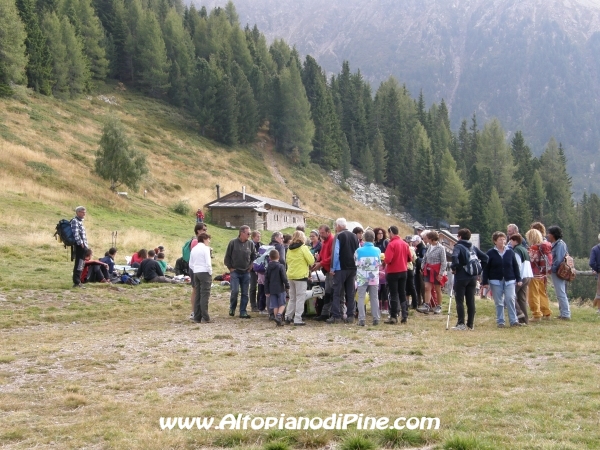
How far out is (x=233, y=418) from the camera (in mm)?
5941

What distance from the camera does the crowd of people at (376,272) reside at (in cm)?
1270

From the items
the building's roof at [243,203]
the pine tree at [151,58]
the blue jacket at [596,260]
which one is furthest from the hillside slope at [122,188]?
the blue jacket at [596,260]

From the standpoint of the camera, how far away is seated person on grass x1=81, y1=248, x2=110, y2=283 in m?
18.3

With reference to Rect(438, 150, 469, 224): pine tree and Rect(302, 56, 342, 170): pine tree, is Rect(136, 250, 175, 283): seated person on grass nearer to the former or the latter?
Rect(438, 150, 469, 224): pine tree

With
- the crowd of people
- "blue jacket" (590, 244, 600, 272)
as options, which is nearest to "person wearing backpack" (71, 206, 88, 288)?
the crowd of people

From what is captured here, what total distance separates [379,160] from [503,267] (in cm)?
9108

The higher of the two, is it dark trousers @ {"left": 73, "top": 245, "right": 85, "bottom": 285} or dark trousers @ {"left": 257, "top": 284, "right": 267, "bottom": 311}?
dark trousers @ {"left": 73, "top": 245, "right": 85, "bottom": 285}

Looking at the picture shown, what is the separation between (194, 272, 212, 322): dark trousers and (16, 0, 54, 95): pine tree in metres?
63.5

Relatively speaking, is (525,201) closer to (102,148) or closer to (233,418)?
(102,148)

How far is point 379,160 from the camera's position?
102500 mm

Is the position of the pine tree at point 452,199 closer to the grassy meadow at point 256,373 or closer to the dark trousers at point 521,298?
the grassy meadow at point 256,373

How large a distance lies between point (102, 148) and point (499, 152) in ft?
256

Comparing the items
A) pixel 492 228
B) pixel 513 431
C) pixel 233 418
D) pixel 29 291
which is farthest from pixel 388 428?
pixel 492 228

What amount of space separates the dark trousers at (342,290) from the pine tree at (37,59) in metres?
65.1
